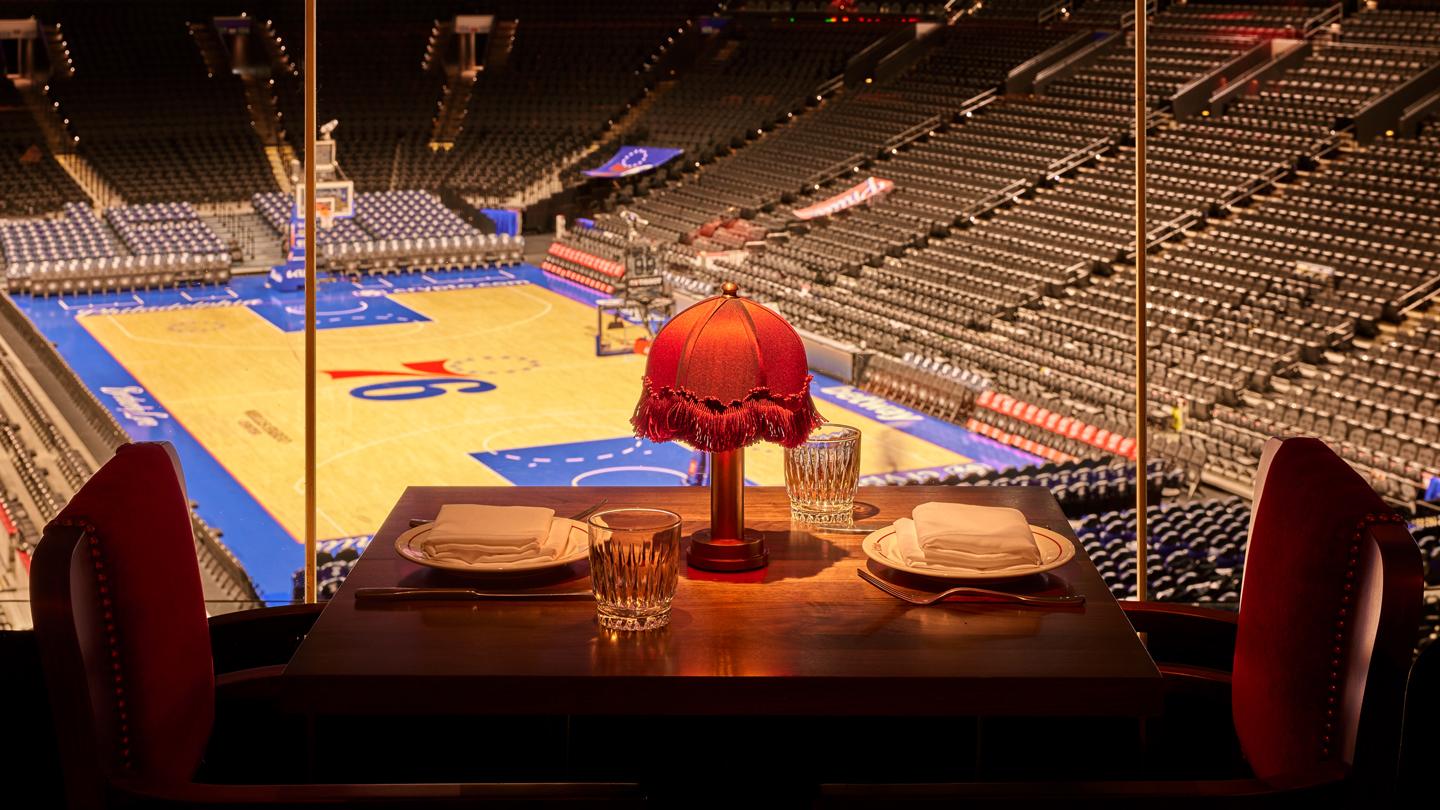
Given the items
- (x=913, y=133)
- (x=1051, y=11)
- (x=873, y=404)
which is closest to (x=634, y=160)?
(x=913, y=133)

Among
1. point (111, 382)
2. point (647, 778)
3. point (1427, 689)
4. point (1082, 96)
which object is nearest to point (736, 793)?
point (647, 778)

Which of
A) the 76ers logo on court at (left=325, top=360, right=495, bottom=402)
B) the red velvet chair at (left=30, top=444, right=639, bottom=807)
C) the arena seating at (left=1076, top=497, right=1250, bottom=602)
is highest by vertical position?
the red velvet chair at (left=30, top=444, right=639, bottom=807)

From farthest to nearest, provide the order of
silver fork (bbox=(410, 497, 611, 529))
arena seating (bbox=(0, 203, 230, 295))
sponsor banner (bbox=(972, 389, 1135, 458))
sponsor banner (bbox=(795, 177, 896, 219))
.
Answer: sponsor banner (bbox=(795, 177, 896, 219))
arena seating (bbox=(0, 203, 230, 295))
sponsor banner (bbox=(972, 389, 1135, 458))
silver fork (bbox=(410, 497, 611, 529))

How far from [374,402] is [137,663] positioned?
41.4ft

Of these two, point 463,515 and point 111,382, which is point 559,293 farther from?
point 463,515

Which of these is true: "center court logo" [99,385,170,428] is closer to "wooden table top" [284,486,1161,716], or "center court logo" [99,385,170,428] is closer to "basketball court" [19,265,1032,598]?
"basketball court" [19,265,1032,598]

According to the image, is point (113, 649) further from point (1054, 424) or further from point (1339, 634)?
point (1054, 424)

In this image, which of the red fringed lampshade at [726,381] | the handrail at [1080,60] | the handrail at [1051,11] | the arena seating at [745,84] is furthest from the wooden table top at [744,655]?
the arena seating at [745,84]

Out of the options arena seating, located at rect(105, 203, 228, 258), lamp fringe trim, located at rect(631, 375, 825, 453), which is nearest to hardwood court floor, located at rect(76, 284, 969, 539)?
arena seating, located at rect(105, 203, 228, 258)

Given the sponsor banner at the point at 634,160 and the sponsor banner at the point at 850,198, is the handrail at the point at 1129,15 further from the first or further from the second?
the sponsor banner at the point at 634,160

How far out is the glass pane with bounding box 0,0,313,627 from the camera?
11133mm

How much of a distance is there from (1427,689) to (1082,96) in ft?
67.5

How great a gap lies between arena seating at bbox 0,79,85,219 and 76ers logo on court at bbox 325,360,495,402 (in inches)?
345

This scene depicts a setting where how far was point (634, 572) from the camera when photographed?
2.13 m
